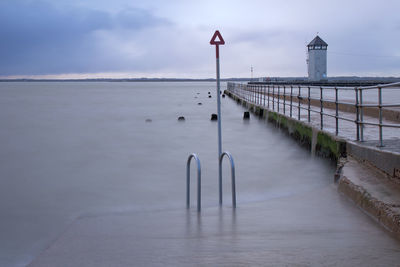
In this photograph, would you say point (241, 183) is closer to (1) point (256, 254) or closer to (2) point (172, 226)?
(2) point (172, 226)

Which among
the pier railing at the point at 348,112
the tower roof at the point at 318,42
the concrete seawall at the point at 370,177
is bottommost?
the concrete seawall at the point at 370,177

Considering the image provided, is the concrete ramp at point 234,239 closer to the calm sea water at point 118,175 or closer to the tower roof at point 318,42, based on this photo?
the calm sea water at point 118,175

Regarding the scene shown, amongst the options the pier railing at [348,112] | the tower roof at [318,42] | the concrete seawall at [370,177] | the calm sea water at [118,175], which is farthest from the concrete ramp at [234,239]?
the tower roof at [318,42]

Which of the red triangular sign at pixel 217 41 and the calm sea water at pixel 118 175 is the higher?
the red triangular sign at pixel 217 41

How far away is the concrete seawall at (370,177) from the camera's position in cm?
479

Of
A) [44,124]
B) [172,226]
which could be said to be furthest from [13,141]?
[172,226]

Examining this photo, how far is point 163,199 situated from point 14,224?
2.45 metres

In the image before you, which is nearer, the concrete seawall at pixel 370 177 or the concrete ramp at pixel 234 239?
the concrete ramp at pixel 234 239

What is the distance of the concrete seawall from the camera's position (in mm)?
4793

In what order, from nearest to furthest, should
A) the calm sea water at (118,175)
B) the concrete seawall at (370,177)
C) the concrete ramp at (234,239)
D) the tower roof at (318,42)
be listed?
1. the concrete ramp at (234,239)
2. the concrete seawall at (370,177)
3. the calm sea water at (118,175)
4. the tower roof at (318,42)

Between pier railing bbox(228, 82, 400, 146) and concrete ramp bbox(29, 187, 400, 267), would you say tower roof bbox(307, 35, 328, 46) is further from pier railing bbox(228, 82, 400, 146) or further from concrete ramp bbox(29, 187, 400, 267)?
concrete ramp bbox(29, 187, 400, 267)

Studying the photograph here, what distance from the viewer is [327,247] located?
4.29 m

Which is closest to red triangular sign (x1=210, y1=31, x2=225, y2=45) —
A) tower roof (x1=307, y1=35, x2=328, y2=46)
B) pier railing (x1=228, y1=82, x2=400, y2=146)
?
pier railing (x1=228, y1=82, x2=400, y2=146)

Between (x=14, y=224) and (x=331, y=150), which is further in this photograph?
(x=331, y=150)
